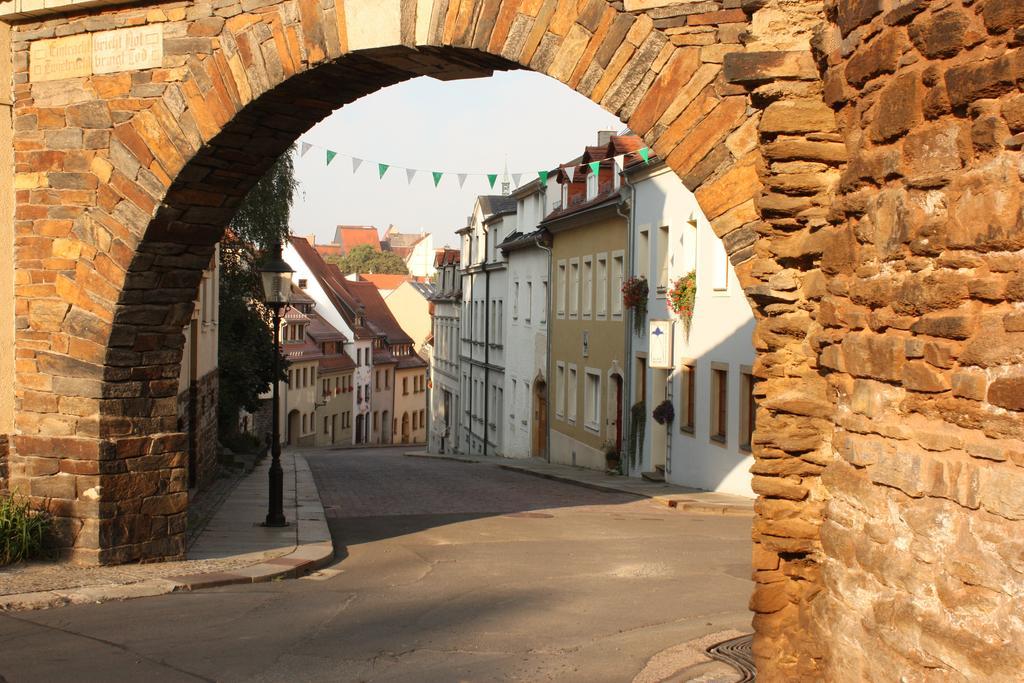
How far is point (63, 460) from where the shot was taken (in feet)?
37.4

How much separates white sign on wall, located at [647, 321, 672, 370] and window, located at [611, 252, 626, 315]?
3.86 meters

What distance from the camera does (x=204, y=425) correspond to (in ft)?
70.5

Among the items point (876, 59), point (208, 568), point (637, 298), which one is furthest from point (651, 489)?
point (876, 59)

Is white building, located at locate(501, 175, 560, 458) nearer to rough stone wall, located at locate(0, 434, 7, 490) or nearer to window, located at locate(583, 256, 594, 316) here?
window, located at locate(583, 256, 594, 316)

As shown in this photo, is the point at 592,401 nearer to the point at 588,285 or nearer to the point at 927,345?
the point at 588,285

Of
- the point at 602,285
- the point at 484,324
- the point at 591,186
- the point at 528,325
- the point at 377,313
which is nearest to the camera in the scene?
the point at 602,285

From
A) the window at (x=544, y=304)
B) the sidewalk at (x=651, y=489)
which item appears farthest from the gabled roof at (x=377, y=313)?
the sidewalk at (x=651, y=489)

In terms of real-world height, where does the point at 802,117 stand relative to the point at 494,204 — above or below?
below

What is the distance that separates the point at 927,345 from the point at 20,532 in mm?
9097

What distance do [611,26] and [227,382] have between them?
2249cm

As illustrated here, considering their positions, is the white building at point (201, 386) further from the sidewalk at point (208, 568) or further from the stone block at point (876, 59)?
the stone block at point (876, 59)

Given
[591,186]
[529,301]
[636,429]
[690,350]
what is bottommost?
[636,429]

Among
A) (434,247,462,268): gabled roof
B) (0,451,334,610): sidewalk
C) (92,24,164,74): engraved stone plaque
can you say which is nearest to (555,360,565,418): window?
(0,451,334,610): sidewalk

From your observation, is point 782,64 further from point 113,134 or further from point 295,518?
point 295,518
